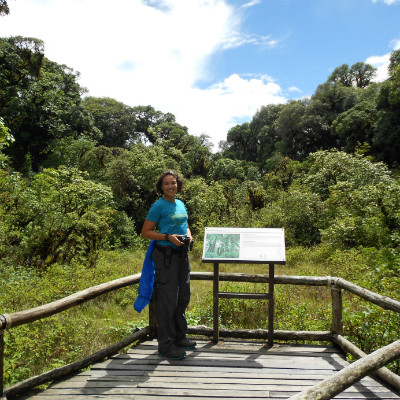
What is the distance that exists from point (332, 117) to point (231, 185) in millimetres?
11518

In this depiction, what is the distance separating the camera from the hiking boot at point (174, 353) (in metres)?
3.32

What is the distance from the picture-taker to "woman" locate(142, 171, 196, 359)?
3299 mm

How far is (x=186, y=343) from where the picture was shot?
3555 mm

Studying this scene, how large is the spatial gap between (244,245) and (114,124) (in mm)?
32429

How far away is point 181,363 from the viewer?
10.7ft

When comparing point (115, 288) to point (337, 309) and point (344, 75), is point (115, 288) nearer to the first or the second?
point (337, 309)

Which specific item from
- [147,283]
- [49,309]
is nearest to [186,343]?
[147,283]

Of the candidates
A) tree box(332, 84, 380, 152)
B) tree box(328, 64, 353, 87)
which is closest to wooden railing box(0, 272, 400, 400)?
tree box(332, 84, 380, 152)

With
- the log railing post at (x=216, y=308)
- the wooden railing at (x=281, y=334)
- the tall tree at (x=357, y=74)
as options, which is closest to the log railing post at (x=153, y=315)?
the wooden railing at (x=281, y=334)

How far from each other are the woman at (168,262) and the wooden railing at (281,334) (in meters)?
0.53

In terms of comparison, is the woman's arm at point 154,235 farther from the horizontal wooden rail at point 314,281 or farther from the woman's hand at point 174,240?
the horizontal wooden rail at point 314,281

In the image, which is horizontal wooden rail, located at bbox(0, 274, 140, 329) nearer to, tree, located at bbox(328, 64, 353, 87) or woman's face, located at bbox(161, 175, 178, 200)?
woman's face, located at bbox(161, 175, 178, 200)

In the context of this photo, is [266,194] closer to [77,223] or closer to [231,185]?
[231,185]

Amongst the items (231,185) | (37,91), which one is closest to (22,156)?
(37,91)
